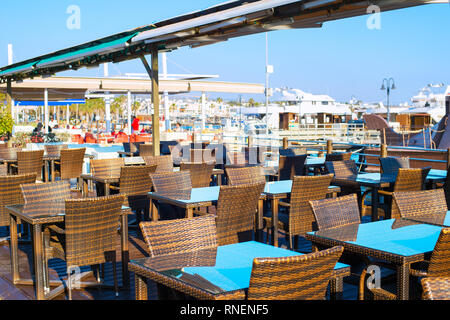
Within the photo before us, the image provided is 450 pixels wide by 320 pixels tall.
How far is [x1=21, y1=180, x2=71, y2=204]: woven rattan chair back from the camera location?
4.08m

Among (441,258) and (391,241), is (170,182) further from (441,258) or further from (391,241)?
(441,258)

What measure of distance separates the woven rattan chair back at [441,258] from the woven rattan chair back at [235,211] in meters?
1.64

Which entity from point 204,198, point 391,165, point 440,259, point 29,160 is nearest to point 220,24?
point 204,198

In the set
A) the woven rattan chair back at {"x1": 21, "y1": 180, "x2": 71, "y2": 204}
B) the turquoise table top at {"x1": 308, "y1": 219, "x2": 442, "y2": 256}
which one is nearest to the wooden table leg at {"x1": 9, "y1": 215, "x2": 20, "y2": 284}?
the woven rattan chair back at {"x1": 21, "y1": 180, "x2": 71, "y2": 204}

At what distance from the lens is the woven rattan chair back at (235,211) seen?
3.79 m

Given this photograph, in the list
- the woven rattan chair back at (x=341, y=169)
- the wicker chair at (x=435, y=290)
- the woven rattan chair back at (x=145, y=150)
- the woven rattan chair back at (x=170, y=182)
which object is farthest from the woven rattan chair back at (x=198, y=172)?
the wicker chair at (x=435, y=290)

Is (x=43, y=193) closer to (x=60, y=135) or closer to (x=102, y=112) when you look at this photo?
(x=60, y=135)

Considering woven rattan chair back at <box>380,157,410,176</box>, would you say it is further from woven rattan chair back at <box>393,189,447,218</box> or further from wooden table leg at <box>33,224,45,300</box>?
wooden table leg at <box>33,224,45,300</box>

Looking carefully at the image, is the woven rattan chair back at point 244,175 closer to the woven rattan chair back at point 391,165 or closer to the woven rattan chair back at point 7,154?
the woven rattan chair back at point 391,165

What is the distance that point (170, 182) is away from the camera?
5.04m

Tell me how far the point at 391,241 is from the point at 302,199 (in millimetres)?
1723

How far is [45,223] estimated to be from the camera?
3.75 metres

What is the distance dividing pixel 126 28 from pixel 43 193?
4108mm
